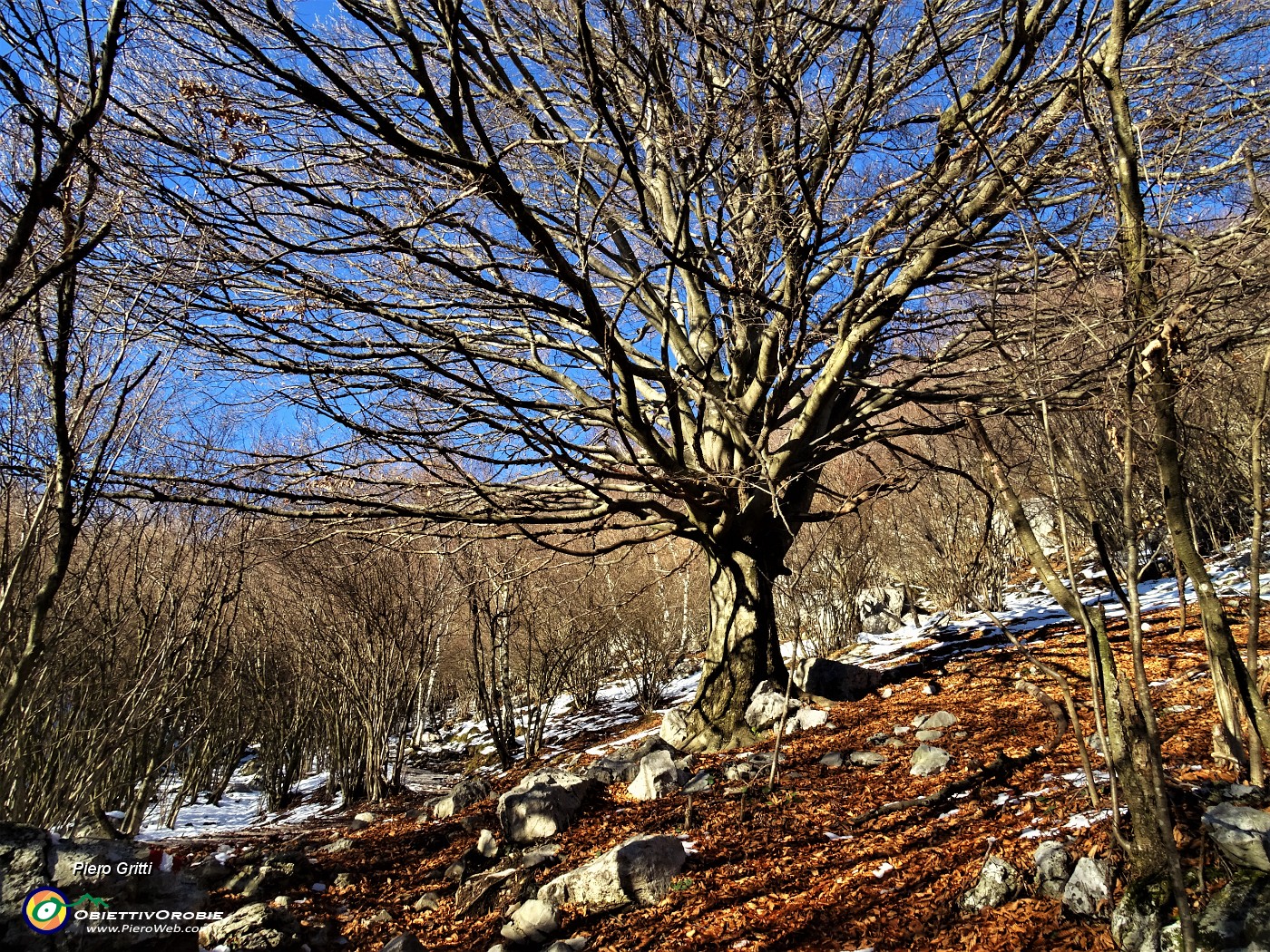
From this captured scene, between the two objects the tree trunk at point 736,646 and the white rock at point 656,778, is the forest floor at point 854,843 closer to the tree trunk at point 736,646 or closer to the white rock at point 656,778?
the white rock at point 656,778

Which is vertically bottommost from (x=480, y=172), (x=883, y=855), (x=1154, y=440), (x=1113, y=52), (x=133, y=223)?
(x=883, y=855)

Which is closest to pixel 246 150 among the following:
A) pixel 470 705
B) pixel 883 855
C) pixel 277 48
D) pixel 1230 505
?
pixel 277 48

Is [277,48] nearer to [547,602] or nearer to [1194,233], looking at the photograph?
[1194,233]

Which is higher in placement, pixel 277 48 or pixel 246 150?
pixel 277 48

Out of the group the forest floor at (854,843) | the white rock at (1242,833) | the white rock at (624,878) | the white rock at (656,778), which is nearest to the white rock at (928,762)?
the forest floor at (854,843)

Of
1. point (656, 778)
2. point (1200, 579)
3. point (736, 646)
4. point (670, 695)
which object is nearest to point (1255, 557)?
point (1200, 579)

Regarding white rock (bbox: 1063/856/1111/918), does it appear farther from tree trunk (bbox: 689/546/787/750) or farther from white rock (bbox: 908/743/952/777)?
tree trunk (bbox: 689/546/787/750)

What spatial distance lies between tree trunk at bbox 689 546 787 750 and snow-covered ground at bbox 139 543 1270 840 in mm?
1328

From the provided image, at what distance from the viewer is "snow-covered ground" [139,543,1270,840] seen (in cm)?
738

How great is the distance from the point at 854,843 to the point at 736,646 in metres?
2.72

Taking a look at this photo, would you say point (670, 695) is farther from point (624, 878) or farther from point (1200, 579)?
point (1200, 579)

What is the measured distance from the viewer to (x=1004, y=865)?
7.70 feet

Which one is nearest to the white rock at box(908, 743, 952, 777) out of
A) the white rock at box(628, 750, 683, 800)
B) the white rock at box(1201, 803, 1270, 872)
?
the white rock at box(628, 750, 683, 800)

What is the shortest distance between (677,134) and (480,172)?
1390mm
